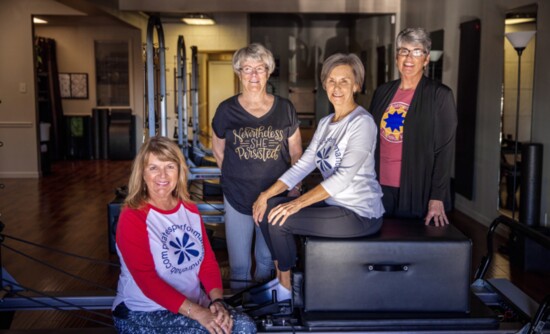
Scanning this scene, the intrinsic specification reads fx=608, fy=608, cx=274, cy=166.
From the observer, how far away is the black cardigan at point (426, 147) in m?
2.64

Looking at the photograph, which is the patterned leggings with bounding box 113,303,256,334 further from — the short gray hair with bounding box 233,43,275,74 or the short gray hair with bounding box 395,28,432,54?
the short gray hair with bounding box 395,28,432,54

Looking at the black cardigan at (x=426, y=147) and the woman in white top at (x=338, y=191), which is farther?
the black cardigan at (x=426, y=147)

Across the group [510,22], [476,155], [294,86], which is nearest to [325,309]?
[510,22]

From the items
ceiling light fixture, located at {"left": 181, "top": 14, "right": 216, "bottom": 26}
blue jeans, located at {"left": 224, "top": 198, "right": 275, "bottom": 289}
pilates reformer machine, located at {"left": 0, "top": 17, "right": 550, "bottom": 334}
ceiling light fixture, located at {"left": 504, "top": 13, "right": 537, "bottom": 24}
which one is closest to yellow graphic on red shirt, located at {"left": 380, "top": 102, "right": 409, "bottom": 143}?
pilates reformer machine, located at {"left": 0, "top": 17, "right": 550, "bottom": 334}

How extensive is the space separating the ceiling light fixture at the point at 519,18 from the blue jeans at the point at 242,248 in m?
3.32

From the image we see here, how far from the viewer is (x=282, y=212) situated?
229cm

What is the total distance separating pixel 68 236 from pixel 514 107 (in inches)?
163

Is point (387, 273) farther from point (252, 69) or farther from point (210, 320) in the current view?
point (252, 69)

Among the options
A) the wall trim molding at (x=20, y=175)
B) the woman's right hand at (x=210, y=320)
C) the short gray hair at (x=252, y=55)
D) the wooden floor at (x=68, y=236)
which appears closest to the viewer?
the woman's right hand at (x=210, y=320)

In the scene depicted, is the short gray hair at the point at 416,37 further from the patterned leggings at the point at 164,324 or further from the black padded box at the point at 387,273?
the patterned leggings at the point at 164,324

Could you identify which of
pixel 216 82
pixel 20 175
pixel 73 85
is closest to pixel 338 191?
pixel 20 175

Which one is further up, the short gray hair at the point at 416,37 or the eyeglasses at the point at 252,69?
the short gray hair at the point at 416,37

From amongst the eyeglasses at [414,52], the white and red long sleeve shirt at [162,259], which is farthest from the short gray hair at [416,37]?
the white and red long sleeve shirt at [162,259]

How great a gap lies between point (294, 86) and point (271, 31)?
140cm
